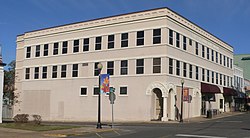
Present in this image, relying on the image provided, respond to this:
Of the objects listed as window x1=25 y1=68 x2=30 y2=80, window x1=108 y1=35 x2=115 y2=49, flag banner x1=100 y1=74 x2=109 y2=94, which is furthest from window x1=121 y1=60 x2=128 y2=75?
window x1=25 y1=68 x2=30 y2=80

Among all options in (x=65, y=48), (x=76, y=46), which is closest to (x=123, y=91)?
(x=76, y=46)

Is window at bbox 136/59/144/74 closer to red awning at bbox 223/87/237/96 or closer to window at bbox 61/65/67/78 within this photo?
window at bbox 61/65/67/78

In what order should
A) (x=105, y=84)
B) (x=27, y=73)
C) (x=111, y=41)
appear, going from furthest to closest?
(x=27, y=73) → (x=111, y=41) → (x=105, y=84)

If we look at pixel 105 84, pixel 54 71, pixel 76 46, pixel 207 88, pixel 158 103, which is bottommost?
pixel 158 103

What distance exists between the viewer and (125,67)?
3853 cm

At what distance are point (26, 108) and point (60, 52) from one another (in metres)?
10.2

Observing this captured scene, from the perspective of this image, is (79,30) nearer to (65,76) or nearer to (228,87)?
(65,76)

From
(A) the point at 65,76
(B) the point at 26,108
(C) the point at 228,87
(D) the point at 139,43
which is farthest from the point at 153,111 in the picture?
(C) the point at 228,87

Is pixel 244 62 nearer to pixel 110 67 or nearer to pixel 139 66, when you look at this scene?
pixel 110 67

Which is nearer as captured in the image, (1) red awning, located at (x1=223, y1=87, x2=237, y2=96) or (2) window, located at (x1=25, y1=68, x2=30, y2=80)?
(2) window, located at (x1=25, y1=68, x2=30, y2=80)

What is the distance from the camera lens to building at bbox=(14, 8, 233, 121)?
36250mm

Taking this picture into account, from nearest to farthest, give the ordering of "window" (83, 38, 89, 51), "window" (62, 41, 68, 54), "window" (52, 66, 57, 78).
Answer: "window" (83, 38, 89, 51)
"window" (62, 41, 68, 54)
"window" (52, 66, 57, 78)

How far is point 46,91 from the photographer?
46.4 meters

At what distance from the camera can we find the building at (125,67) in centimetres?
3625
